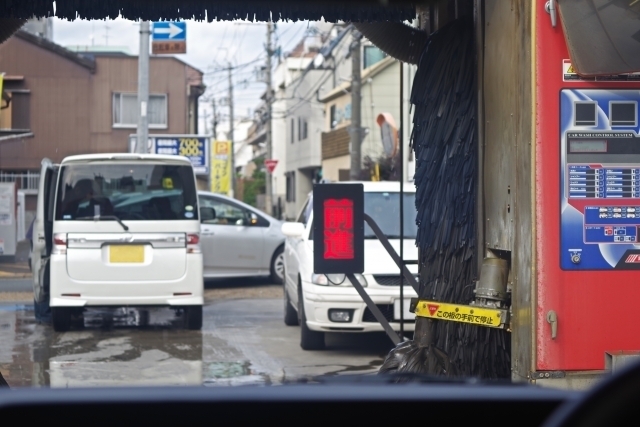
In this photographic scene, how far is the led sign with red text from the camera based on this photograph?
24.2ft

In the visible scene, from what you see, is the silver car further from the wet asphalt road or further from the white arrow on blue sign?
the white arrow on blue sign

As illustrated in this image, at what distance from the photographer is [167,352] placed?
9602 mm

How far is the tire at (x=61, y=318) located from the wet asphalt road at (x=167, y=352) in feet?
0.45

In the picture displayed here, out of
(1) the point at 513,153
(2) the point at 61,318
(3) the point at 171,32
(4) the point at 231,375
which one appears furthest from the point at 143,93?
(1) the point at 513,153

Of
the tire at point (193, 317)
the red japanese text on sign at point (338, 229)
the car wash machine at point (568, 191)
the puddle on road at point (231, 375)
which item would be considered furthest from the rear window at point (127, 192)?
the car wash machine at point (568, 191)

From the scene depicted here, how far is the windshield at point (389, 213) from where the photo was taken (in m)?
10.5

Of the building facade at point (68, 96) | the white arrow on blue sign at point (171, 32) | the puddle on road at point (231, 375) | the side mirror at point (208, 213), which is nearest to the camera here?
the puddle on road at point (231, 375)

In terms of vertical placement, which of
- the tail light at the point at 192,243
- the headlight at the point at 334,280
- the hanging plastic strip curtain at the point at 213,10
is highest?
the hanging plastic strip curtain at the point at 213,10

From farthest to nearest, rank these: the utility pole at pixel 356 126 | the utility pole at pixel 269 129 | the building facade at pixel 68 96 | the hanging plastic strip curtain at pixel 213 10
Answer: the utility pole at pixel 269 129, the building facade at pixel 68 96, the utility pole at pixel 356 126, the hanging plastic strip curtain at pixel 213 10

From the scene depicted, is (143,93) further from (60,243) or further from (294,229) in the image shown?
(294,229)

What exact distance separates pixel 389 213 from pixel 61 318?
384cm

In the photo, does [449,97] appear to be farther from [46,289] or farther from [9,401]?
[46,289]

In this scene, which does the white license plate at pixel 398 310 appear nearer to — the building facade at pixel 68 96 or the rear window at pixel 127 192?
the rear window at pixel 127 192

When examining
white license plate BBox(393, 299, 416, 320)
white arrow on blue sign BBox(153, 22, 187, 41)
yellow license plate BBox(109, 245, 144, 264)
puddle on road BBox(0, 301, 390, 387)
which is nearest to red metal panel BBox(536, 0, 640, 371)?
puddle on road BBox(0, 301, 390, 387)
